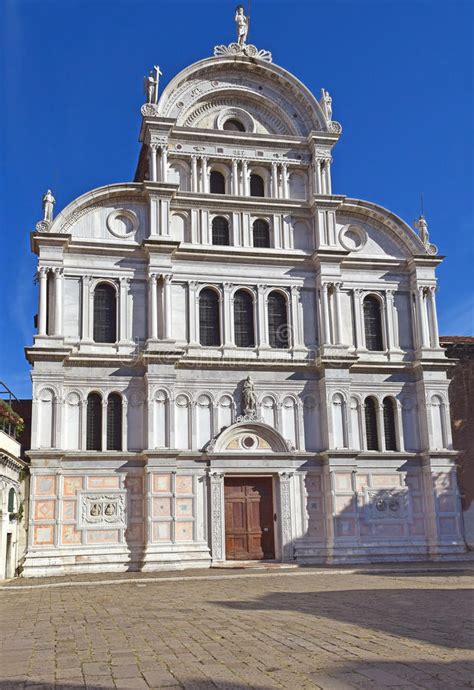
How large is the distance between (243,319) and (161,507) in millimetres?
7870

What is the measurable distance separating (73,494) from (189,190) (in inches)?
A: 494

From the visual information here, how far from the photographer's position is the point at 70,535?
2628 centimetres

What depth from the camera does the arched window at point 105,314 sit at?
28.6 metres

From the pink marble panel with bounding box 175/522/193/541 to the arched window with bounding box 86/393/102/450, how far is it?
3.92 m

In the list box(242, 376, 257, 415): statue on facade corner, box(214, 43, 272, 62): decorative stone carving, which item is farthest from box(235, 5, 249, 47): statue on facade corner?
box(242, 376, 257, 415): statue on facade corner

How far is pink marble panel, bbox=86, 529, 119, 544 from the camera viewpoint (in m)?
26.4

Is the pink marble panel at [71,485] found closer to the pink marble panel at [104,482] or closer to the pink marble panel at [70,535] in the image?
the pink marble panel at [104,482]

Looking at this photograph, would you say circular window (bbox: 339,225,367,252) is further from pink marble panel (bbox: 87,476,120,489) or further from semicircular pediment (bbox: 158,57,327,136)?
pink marble panel (bbox: 87,476,120,489)

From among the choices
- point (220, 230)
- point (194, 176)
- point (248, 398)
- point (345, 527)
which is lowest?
point (345, 527)

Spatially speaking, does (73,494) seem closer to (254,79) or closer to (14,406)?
(14,406)

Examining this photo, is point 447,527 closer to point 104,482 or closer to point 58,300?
point 104,482

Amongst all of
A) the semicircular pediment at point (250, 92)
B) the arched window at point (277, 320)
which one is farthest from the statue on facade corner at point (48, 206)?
the arched window at point (277, 320)

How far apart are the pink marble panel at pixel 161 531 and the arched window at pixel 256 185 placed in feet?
45.5

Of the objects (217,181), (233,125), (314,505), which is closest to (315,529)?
(314,505)
